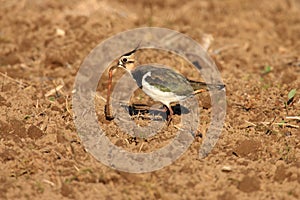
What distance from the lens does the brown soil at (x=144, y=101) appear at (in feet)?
19.6

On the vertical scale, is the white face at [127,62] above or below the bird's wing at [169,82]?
above

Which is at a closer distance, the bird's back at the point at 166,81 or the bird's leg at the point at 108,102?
the bird's back at the point at 166,81

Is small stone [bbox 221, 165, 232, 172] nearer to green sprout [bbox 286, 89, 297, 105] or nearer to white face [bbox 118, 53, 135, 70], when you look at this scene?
green sprout [bbox 286, 89, 297, 105]

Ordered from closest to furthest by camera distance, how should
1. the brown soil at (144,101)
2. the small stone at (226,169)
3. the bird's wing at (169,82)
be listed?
1. the brown soil at (144,101)
2. the small stone at (226,169)
3. the bird's wing at (169,82)

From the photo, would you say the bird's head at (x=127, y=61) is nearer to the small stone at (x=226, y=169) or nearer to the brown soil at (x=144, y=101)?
the brown soil at (x=144, y=101)

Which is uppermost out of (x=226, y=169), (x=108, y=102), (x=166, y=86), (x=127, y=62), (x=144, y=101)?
(x=127, y=62)

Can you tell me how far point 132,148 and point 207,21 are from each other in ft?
16.0

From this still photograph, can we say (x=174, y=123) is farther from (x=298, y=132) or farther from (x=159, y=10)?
(x=159, y=10)

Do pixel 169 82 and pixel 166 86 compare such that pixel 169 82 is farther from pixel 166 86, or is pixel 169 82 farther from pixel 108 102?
pixel 108 102

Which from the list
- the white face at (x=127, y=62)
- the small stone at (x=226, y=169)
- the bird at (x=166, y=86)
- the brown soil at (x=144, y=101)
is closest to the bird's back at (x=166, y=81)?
the bird at (x=166, y=86)

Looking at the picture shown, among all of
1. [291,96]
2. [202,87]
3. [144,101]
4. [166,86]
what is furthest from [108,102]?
[291,96]

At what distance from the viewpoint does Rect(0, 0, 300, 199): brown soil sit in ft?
19.6

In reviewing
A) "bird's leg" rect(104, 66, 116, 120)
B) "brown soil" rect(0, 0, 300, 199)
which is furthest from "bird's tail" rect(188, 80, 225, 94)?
"bird's leg" rect(104, 66, 116, 120)

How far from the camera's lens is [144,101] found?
7.77 m
